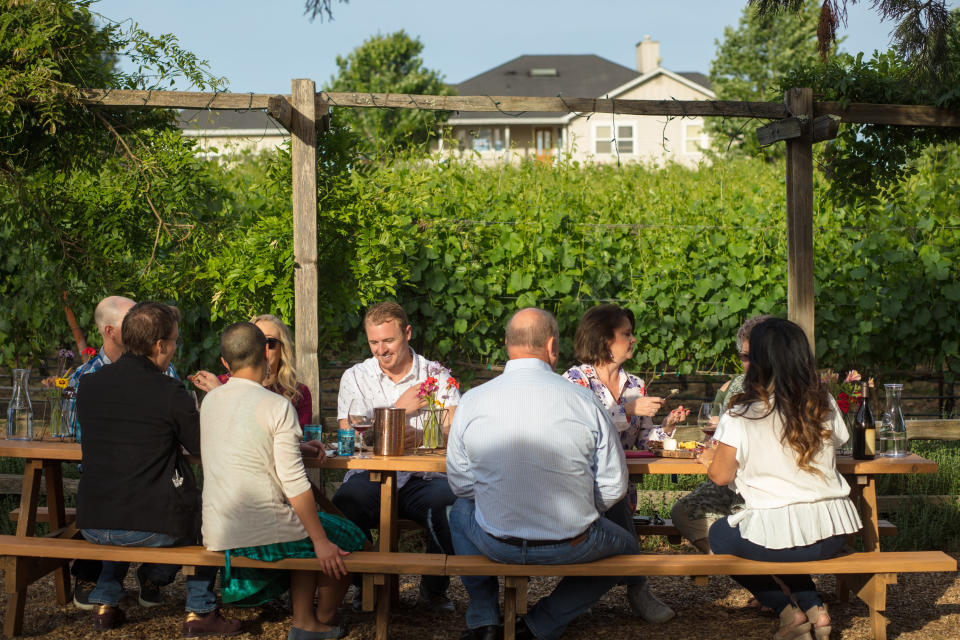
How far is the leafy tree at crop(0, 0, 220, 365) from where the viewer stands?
478cm

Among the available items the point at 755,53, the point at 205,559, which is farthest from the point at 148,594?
the point at 755,53

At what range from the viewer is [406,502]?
13.3 ft

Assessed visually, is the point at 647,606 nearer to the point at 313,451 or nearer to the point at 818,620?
the point at 818,620

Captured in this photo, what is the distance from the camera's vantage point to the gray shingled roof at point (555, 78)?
114ft

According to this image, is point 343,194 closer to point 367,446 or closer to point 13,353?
point 367,446

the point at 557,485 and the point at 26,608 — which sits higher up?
the point at 557,485

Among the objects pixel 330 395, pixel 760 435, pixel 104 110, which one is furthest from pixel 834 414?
pixel 330 395

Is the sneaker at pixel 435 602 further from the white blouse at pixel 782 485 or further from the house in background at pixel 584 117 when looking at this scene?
the house in background at pixel 584 117

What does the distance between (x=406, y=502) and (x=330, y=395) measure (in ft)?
11.9

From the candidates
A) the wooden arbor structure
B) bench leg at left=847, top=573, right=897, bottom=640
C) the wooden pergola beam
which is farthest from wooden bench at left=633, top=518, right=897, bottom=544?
the wooden pergola beam

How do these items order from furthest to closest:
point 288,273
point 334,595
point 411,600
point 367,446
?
point 288,273 → point 411,600 → point 367,446 → point 334,595

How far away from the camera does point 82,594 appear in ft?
13.0

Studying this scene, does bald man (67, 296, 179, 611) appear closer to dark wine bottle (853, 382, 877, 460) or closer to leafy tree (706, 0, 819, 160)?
dark wine bottle (853, 382, 877, 460)

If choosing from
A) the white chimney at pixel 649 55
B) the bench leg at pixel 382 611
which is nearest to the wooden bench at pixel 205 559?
the bench leg at pixel 382 611
